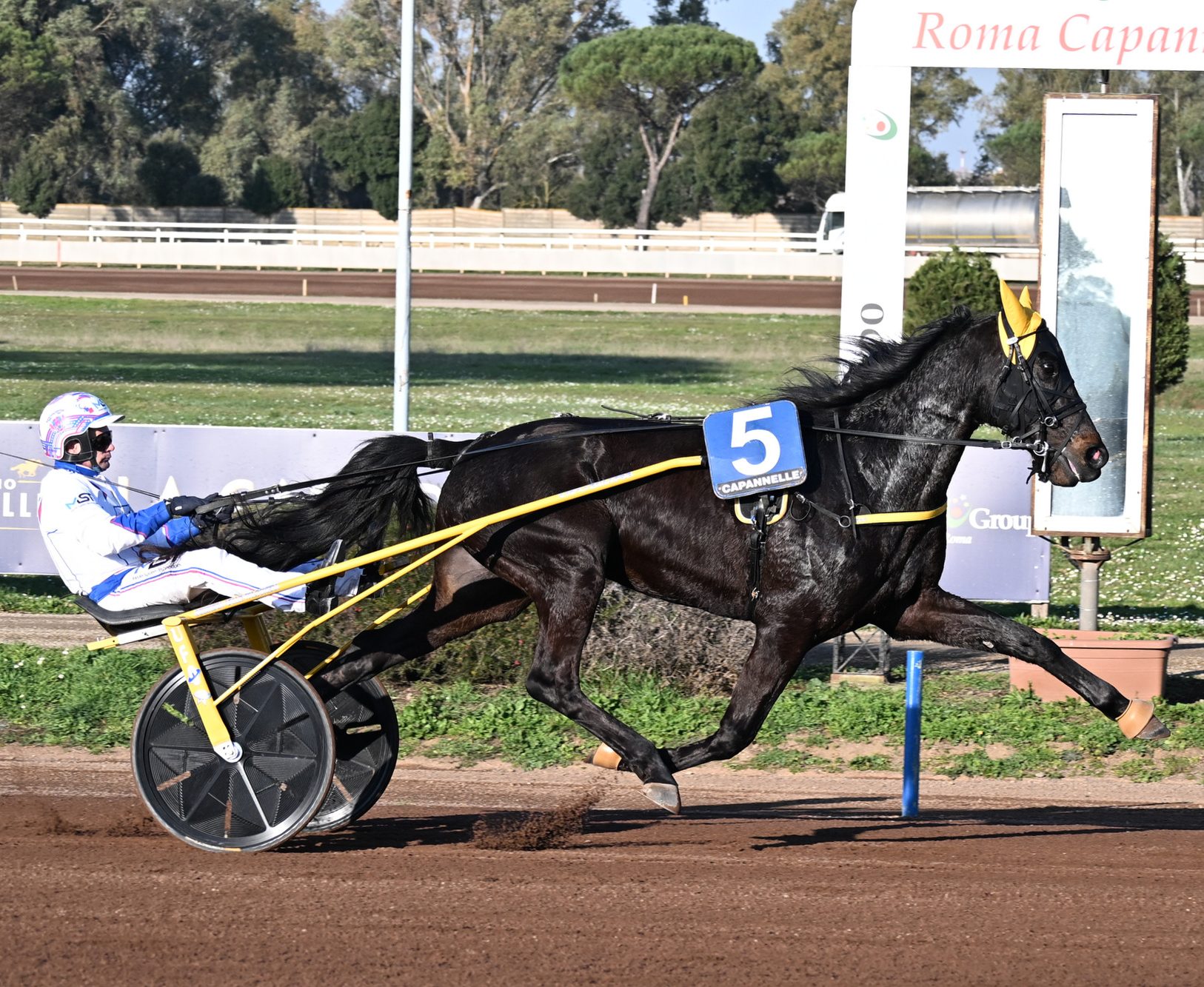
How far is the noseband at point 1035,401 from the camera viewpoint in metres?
5.42

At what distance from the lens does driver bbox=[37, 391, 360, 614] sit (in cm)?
532

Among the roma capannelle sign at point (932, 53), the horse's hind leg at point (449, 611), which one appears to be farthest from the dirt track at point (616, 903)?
the roma capannelle sign at point (932, 53)

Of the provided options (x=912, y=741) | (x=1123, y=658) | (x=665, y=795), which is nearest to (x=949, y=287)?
(x=1123, y=658)

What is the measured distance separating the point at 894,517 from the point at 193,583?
7.99 ft

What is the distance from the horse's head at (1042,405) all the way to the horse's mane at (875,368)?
27cm

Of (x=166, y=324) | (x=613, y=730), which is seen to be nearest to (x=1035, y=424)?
(x=613, y=730)

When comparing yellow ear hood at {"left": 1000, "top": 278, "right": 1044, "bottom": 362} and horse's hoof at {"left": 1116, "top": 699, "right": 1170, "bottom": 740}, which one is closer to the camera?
yellow ear hood at {"left": 1000, "top": 278, "right": 1044, "bottom": 362}

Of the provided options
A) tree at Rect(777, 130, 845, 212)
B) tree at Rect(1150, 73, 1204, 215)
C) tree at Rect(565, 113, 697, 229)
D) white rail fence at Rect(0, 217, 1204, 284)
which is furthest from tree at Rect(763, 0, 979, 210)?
white rail fence at Rect(0, 217, 1204, 284)

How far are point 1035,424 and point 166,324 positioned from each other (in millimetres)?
26043

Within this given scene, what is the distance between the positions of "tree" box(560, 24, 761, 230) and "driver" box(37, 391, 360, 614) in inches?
1904

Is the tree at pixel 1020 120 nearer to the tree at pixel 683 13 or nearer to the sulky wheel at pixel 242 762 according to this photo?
the tree at pixel 683 13

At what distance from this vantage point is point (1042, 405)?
5422mm

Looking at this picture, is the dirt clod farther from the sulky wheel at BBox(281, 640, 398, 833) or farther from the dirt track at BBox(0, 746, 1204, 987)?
the sulky wheel at BBox(281, 640, 398, 833)

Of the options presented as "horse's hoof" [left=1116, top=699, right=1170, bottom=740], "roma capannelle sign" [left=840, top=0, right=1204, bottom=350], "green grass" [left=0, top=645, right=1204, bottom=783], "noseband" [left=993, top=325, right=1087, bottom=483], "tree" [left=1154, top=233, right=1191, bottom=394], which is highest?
"roma capannelle sign" [left=840, top=0, right=1204, bottom=350]
